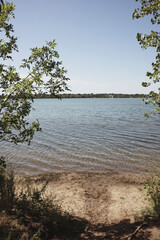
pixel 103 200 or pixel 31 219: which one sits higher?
pixel 31 219

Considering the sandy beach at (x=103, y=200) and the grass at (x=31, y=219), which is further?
the sandy beach at (x=103, y=200)

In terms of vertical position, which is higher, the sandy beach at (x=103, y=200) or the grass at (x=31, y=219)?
the grass at (x=31, y=219)

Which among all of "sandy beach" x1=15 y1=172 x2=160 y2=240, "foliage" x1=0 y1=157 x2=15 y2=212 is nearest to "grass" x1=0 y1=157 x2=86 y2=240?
"foliage" x1=0 y1=157 x2=15 y2=212

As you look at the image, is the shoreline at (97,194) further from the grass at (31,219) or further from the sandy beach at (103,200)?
the grass at (31,219)

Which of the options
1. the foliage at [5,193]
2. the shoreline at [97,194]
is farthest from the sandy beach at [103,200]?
the foliage at [5,193]

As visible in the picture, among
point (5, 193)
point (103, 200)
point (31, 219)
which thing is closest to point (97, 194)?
point (103, 200)

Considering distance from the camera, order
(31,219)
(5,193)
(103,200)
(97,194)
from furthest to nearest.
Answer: (97,194) < (103,200) < (5,193) < (31,219)

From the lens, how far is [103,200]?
28.6 feet

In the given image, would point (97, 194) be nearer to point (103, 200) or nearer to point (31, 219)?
point (103, 200)

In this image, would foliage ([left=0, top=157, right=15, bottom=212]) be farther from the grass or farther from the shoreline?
the shoreline

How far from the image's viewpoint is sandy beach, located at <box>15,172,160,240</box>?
584cm

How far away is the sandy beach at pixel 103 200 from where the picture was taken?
5844 mm

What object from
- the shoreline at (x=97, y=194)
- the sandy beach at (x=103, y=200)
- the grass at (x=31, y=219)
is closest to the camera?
→ the grass at (x=31, y=219)

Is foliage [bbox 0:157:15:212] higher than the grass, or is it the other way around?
foliage [bbox 0:157:15:212]
